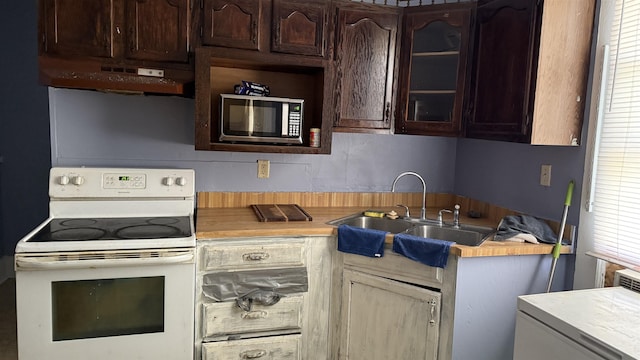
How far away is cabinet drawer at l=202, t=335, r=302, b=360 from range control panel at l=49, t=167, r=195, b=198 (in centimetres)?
86

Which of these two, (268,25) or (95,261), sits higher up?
(268,25)

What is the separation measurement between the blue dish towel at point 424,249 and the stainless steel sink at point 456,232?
306 millimetres

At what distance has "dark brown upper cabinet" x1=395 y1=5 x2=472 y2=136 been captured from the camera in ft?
8.31

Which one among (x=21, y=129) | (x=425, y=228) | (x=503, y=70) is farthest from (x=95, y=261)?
(x=21, y=129)

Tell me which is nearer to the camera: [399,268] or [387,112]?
[399,268]

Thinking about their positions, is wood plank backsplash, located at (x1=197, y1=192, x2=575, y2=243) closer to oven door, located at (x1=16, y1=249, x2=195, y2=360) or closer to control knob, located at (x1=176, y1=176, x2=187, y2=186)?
control knob, located at (x1=176, y1=176, x2=187, y2=186)

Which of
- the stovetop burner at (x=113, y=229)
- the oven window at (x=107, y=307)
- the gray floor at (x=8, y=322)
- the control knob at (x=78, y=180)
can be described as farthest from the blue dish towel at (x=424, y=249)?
the gray floor at (x=8, y=322)

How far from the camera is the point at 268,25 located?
2449 mm

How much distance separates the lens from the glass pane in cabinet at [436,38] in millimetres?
2547

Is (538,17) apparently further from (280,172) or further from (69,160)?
Result: (69,160)

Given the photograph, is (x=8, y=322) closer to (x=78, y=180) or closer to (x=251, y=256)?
(x=78, y=180)

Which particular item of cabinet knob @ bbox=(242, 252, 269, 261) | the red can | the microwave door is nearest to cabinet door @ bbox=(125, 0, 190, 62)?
the microwave door

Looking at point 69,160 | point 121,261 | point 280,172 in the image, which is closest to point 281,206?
point 280,172

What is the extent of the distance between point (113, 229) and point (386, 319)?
1.43 meters
